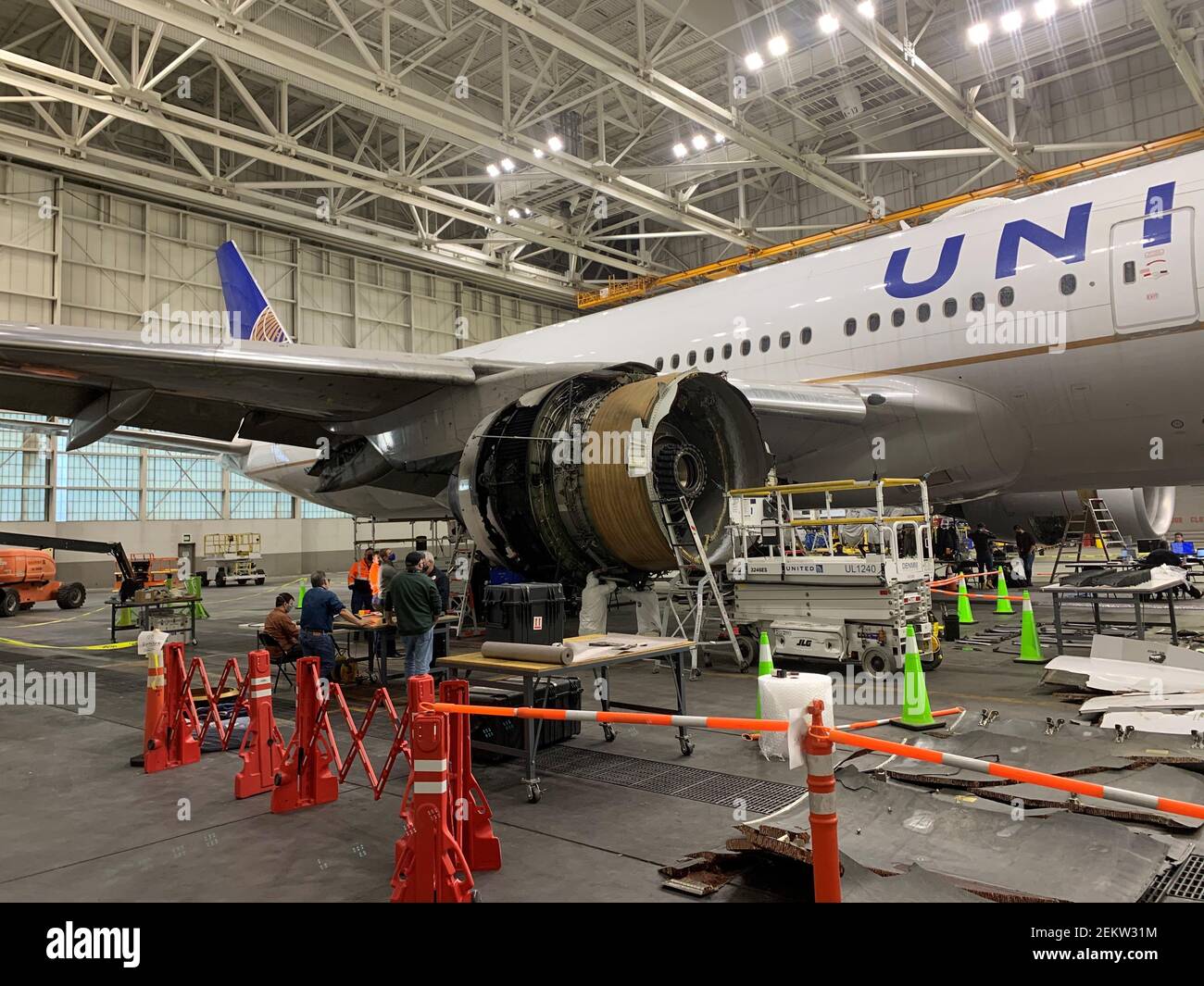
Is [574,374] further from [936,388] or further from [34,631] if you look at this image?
[34,631]

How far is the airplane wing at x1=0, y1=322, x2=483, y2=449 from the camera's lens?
7.04 metres

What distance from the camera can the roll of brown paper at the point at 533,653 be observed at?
4984 mm

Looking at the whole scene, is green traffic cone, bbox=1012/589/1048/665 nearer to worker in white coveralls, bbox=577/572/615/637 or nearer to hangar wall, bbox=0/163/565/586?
worker in white coveralls, bbox=577/572/615/637

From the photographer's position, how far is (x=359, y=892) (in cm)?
342

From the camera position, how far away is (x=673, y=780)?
4.94 metres

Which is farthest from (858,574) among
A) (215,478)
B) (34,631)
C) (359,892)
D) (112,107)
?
(215,478)

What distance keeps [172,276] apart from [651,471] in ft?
82.7

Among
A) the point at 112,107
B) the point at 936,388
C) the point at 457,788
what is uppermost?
the point at 112,107

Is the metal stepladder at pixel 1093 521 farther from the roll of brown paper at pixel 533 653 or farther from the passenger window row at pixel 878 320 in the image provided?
the roll of brown paper at pixel 533 653

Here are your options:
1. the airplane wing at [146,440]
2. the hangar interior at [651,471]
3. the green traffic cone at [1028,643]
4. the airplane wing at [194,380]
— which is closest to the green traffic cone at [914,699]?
the hangar interior at [651,471]

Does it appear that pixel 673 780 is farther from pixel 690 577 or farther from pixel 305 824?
pixel 690 577

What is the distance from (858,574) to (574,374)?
3.47 metres

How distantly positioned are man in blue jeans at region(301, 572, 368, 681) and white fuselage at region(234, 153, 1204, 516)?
5.85 m

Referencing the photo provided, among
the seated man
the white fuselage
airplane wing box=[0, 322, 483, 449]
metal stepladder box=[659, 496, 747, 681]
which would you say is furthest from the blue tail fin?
metal stepladder box=[659, 496, 747, 681]
